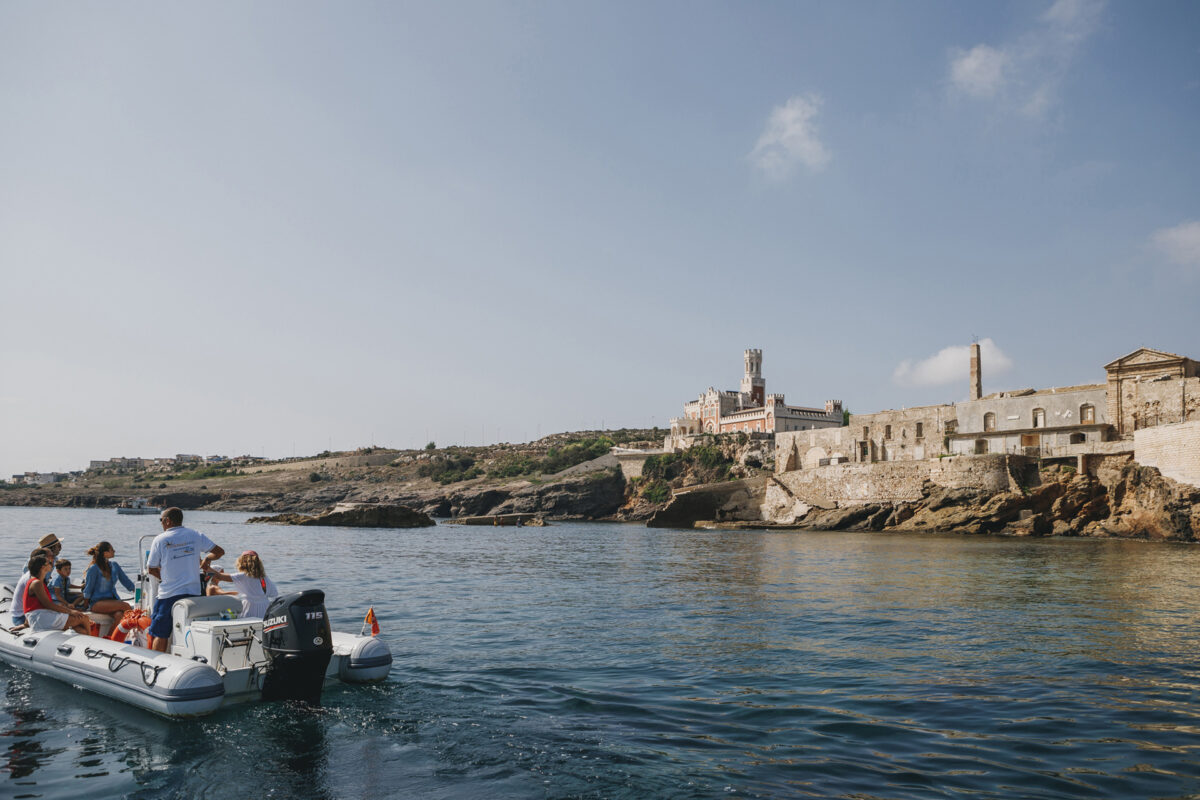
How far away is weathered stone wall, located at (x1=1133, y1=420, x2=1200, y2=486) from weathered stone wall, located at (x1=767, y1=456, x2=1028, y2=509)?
8456mm

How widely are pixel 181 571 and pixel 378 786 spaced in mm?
4673

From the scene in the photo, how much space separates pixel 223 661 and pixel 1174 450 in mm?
46011

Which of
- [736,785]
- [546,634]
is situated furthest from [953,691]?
[546,634]

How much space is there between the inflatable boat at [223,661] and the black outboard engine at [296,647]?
0.04ft

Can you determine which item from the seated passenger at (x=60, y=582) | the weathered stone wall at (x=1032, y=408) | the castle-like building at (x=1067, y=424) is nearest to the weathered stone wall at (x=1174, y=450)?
the castle-like building at (x=1067, y=424)

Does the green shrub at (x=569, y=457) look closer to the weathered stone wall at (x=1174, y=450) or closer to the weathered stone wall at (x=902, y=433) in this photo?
the weathered stone wall at (x=902, y=433)

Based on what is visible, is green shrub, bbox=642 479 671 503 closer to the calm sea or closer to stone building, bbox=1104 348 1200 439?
stone building, bbox=1104 348 1200 439

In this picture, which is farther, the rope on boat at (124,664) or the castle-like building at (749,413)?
the castle-like building at (749,413)

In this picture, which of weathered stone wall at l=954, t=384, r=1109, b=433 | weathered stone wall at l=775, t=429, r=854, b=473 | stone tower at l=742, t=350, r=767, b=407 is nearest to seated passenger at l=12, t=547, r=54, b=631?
weathered stone wall at l=954, t=384, r=1109, b=433

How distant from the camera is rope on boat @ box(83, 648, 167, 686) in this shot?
9.14 m

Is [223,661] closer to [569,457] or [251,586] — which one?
[251,586]

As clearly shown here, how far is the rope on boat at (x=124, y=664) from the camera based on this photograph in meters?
9.14

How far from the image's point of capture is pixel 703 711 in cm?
955

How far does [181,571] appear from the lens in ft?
32.8
